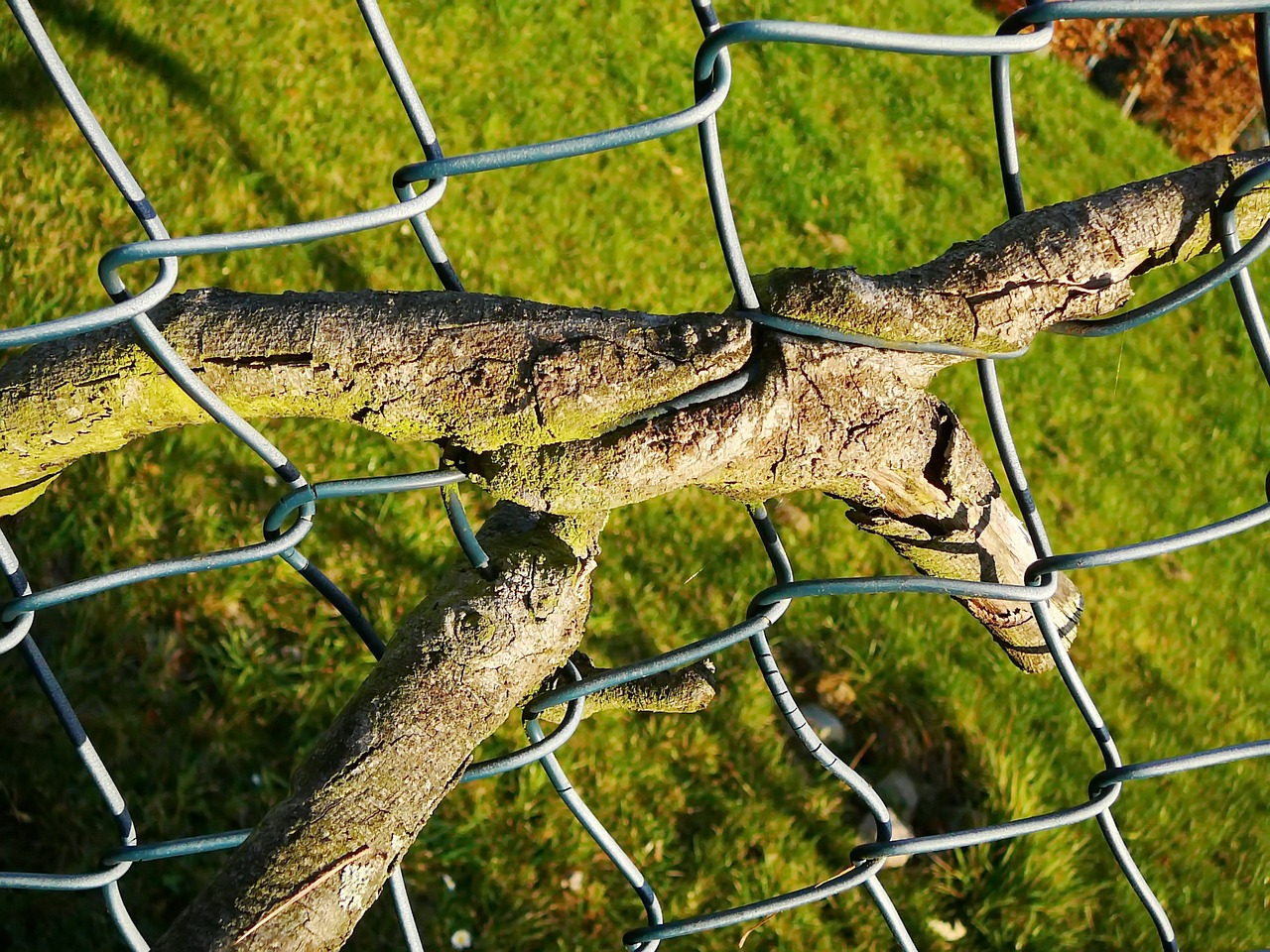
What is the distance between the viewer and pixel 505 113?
3.63 metres

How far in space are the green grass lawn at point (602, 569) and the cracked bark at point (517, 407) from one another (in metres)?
1.53

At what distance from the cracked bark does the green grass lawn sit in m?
1.53

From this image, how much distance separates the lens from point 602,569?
289cm

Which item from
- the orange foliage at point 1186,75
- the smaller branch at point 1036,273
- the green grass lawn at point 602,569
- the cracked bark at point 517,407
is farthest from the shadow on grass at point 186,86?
the orange foliage at point 1186,75

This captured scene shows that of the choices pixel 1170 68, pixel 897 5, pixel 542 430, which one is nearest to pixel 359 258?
pixel 542 430

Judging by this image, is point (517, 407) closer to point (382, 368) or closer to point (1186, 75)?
point (382, 368)

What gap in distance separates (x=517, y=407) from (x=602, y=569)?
2.04 meters

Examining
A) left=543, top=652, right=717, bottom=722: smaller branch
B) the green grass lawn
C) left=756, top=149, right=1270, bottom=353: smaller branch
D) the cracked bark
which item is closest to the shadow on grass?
the green grass lawn

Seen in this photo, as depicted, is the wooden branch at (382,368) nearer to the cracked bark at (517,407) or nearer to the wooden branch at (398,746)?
the cracked bark at (517,407)

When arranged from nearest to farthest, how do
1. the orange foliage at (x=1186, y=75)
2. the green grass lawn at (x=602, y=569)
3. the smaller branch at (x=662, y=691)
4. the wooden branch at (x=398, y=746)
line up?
the wooden branch at (x=398, y=746) → the smaller branch at (x=662, y=691) → the green grass lawn at (x=602, y=569) → the orange foliage at (x=1186, y=75)

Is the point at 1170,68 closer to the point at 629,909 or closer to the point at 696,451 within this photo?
the point at 629,909

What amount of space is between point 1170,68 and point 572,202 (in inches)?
310

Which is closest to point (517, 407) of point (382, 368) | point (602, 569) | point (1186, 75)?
point (382, 368)

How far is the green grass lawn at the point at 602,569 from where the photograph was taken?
2342 millimetres
